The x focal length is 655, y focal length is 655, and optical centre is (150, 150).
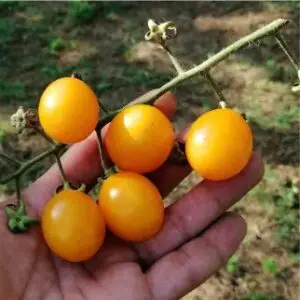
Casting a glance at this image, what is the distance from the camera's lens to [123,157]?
1.83 m

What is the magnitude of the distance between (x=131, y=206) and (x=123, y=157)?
0.47 feet

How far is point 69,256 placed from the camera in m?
1.80

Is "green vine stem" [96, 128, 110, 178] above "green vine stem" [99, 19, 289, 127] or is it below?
below

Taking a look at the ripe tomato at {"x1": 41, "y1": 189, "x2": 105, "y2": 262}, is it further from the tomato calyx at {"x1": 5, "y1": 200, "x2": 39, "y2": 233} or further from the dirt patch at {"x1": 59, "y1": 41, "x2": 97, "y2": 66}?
the dirt patch at {"x1": 59, "y1": 41, "x2": 97, "y2": 66}

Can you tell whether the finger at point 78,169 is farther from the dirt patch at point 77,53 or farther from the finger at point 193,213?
the dirt patch at point 77,53

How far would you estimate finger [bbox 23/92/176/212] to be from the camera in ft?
6.73

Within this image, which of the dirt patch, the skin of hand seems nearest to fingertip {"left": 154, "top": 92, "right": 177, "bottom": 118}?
the skin of hand

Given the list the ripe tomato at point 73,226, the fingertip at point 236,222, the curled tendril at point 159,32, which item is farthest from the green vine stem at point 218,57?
the fingertip at point 236,222

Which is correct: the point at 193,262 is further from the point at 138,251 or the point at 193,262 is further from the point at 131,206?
the point at 131,206

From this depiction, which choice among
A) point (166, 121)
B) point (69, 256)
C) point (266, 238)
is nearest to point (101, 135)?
point (166, 121)

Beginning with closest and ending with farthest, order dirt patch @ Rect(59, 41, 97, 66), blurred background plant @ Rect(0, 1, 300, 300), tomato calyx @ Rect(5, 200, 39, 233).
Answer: tomato calyx @ Rect(5, 200, 39, 233) → blurred background plant @ Rect(0, 1, 300, 300) → dirt patch @ Rect(59, 41, 97, 66)

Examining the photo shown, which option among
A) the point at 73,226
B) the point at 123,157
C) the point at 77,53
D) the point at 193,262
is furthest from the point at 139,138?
the point at 77,53

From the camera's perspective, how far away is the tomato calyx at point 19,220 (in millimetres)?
1885

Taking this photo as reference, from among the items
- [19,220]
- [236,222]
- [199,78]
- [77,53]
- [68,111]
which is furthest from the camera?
[77,53]
